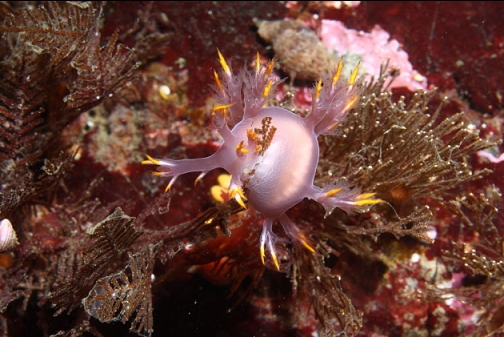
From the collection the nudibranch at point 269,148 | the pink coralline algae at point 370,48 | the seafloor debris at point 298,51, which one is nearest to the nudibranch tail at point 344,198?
the nudibranch at point 269,148

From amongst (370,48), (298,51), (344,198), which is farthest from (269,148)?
(370,48)

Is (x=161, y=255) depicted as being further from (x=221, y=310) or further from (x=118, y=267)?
(x=221, y=310)

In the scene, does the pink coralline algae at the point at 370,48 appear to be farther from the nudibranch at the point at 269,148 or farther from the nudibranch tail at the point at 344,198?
the nudibranch tail at the point at 344,198

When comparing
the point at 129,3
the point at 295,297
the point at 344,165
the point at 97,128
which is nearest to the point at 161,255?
the point at 295,297

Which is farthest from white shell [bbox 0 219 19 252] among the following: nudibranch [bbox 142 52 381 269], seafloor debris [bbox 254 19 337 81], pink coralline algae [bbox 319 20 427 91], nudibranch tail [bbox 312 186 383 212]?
pink coralline algae [bbox 319 20 427 91]

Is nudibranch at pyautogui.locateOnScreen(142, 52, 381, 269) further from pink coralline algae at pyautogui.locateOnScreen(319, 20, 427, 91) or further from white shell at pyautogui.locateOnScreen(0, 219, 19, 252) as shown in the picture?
pink coralline algae at pyautogui.locateOnScreen(319, 20, 427, 91)

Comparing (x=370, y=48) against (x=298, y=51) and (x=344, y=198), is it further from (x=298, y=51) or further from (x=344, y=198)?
(x=344, y=198)
